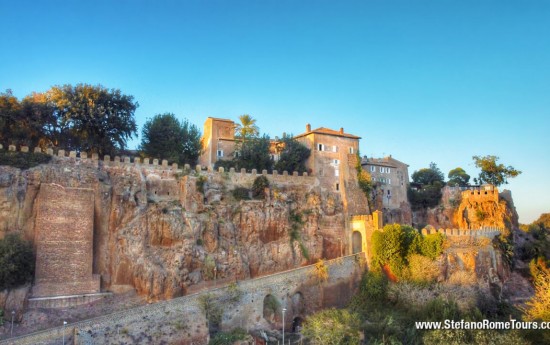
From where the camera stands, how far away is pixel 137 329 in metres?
29.9

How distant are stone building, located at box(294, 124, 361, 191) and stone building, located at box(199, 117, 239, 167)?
696 cm

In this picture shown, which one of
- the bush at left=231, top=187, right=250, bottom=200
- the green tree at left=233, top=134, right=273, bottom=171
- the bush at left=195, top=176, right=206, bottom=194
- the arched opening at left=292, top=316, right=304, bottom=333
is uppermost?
the green tree at left=233, top=134, right=273, bottom=171

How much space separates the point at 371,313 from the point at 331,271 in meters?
4.40

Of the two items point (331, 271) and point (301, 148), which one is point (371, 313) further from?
point (301, 148)

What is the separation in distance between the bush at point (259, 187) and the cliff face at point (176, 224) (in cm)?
54

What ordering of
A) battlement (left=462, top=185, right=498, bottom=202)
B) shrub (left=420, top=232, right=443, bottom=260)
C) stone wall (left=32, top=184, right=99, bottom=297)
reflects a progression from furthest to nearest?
battlement (left=462, top=185, right=498, bottom=202) → shrub (left=420, top=232, right=443, bottom=260) → stone wall (left=32, top=184, right=99, bottom=297)

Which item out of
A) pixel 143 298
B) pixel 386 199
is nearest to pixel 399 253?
pixel 386 199

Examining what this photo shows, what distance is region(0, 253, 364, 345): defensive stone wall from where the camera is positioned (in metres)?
28.3

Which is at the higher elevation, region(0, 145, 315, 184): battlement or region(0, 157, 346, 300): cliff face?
region(0, 145, 315, 184): battlement

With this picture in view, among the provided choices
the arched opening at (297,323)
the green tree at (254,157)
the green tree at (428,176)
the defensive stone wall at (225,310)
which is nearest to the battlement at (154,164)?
the green tree at (254,157)

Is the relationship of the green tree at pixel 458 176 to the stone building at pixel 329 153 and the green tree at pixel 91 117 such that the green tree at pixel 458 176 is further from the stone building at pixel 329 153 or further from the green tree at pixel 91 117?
the green tree at pixel 91 117

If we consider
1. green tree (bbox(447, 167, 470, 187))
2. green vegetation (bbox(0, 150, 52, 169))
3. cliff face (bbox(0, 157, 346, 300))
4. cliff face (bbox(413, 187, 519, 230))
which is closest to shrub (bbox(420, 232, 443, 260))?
cliff face (bbox(0, 157, 346, 300))

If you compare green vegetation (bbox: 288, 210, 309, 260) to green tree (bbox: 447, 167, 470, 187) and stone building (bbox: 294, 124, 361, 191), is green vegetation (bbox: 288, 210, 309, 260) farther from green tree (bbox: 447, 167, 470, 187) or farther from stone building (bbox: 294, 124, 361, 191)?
green tree (bbox: 447, 167, 470, 187)

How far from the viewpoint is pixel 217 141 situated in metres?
53.0
